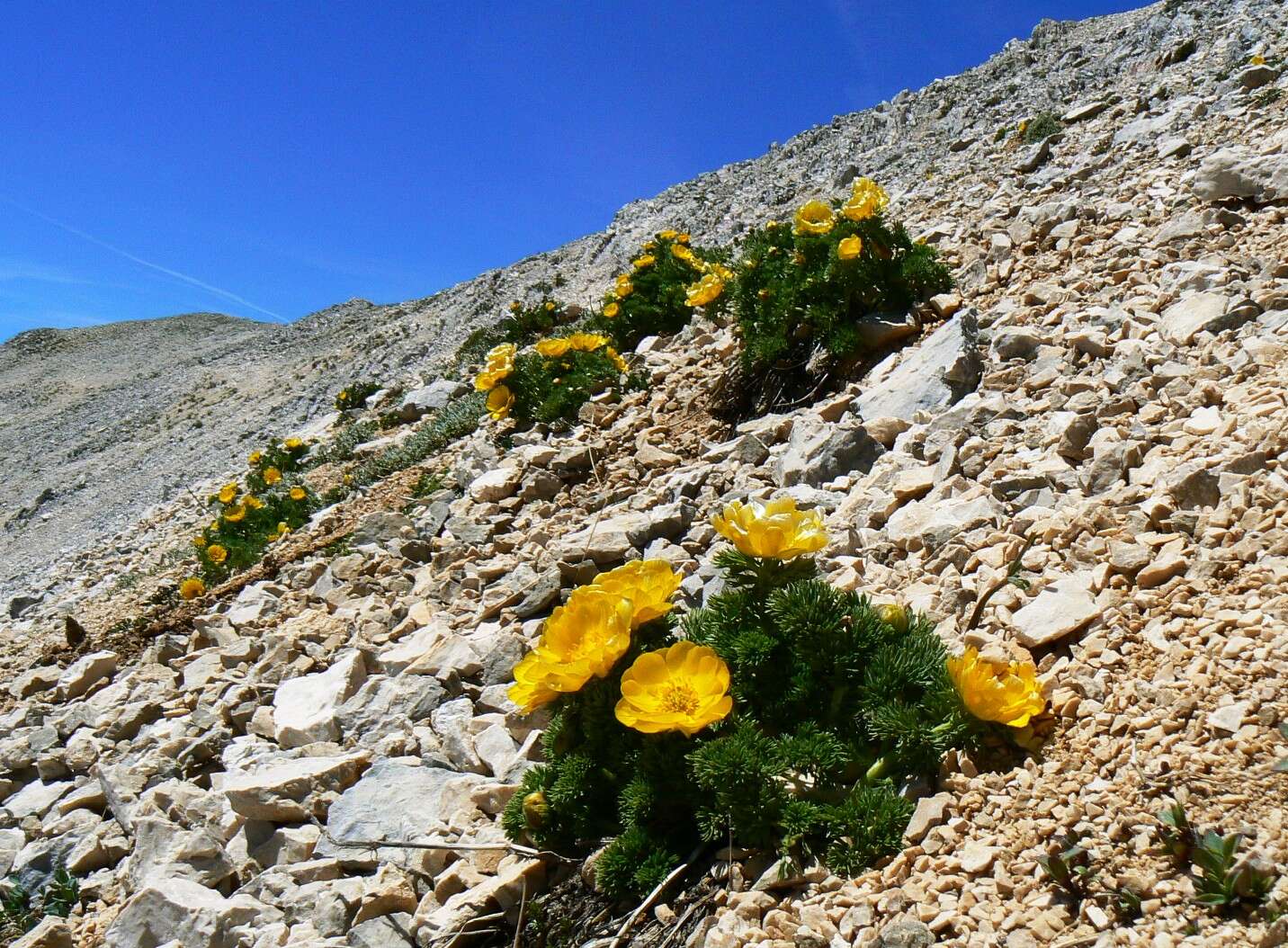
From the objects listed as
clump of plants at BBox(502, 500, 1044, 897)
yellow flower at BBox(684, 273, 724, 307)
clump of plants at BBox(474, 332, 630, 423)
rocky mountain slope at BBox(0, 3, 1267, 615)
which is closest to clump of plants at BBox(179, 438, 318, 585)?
clump of plants at BBox(474, 332, 630, 423)

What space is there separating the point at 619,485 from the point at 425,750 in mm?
2073

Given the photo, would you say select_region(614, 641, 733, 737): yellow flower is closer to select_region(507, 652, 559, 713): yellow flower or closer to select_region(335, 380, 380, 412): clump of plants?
select_region(507, 652, 559, 713): yellow flower

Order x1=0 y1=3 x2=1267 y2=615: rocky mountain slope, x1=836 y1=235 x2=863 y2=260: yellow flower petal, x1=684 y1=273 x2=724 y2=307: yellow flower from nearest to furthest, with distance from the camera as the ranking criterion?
x1=836 y1=235 x2=863 y2=260: yellow flower petal → x1=684 y1=273 x2=724 y2=307: yellow flower → x1=0 y1=3 x2=1267 y2=615: rocky mountain slope

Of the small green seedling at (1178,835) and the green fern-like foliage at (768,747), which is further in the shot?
the green fern-like foliage at (768,747)

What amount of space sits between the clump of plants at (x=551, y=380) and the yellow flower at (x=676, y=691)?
4.23 metres

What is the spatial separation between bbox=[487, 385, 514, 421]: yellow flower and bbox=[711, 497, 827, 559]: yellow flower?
4.40 m

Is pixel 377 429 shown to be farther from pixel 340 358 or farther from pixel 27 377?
pixel 27 377

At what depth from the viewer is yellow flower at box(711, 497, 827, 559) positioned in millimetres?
2596

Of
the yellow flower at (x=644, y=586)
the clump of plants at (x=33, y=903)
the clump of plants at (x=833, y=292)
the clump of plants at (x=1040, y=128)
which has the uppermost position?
the clump of plants at (x=1040, y=128)

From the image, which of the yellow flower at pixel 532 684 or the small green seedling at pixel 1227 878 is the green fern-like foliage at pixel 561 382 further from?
the small green seedling at pixel 1227 878

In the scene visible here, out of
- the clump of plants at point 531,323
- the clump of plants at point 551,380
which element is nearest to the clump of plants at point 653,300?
the clump of plants at point 551,380

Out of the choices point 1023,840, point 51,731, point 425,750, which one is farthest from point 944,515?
point 51,731

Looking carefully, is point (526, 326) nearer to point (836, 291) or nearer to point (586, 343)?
point (586, 343)

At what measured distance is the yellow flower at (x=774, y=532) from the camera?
2596 mm
